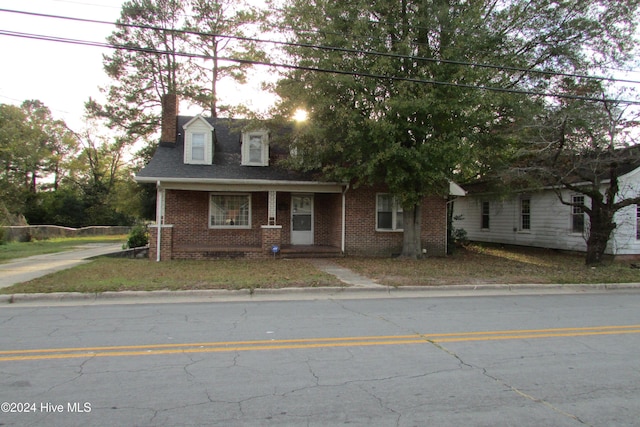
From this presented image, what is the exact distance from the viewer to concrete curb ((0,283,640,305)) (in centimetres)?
838

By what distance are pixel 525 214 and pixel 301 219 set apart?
38.4 ft

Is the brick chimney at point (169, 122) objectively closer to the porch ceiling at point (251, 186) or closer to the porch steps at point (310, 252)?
the porch ceiling at point (251, 186)

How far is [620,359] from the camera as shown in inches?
196

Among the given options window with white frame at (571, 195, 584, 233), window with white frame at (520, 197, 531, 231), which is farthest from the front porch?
window with white frame at (520, 197, 531, 231)

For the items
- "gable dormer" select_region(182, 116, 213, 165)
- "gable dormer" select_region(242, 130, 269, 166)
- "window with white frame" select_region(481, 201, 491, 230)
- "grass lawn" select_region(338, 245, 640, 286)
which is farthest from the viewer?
"window with white frame" select_region(481, 201, 491, 230)

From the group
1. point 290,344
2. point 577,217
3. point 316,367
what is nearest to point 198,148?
point 290,344

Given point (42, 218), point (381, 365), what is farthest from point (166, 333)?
point (42, 218)

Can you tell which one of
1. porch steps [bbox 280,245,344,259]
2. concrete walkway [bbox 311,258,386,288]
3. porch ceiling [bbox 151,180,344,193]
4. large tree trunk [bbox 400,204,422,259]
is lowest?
concrete walkway [bbox 311,258,386,288]

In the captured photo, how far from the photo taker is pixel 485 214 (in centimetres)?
2422

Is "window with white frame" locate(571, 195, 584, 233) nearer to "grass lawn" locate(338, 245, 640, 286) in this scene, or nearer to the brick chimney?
"grass lawn" locate(338, 245, 640, 286)

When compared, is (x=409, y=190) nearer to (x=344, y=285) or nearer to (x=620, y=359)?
(x=344, y=285)

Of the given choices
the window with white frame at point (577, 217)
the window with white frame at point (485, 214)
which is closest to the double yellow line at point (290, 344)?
the window with white frame at point (577, 217)

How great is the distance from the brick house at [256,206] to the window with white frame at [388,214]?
4 centimetres

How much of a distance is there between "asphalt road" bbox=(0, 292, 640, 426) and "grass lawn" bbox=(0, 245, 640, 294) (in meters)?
1.80
